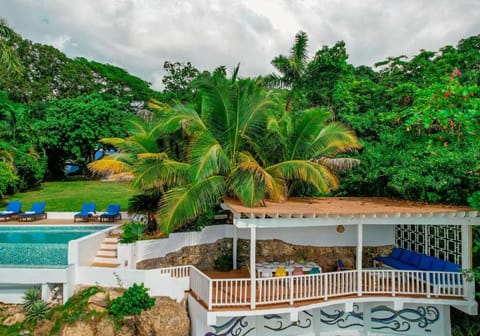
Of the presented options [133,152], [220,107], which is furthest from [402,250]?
[133,152]

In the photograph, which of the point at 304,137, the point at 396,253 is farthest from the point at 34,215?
the point at 396,253

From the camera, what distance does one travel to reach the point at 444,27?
2127cm

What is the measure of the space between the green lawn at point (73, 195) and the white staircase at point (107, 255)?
884 centimetres

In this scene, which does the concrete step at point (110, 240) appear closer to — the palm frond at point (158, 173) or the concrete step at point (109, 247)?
the concrete step at point (109, 247)

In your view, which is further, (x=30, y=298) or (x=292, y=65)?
(x=292, y=65)

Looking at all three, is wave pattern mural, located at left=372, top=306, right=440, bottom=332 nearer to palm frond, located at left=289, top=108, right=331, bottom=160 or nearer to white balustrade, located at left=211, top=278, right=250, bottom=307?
white balustrade, located at left=211, top=278, right=250, bottom=307

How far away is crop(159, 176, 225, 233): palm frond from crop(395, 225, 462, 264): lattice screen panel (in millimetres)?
7733

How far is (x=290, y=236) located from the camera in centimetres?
1339

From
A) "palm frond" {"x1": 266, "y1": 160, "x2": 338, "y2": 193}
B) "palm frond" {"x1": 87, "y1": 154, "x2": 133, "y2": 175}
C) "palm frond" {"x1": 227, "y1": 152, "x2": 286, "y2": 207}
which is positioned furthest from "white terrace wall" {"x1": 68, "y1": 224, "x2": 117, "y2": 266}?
"palm frond" {"x1": 266, "y1": 160, "x2": 338, "y2": 193}

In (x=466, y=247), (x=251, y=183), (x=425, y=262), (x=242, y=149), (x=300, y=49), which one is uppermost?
(x=300, y=49)

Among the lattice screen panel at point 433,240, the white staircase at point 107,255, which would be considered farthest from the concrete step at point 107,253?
the lattice screen panel at point 433,240

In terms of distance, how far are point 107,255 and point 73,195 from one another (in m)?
15.5

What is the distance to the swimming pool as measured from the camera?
12.1 m

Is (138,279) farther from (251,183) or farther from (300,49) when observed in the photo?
(300,49)
